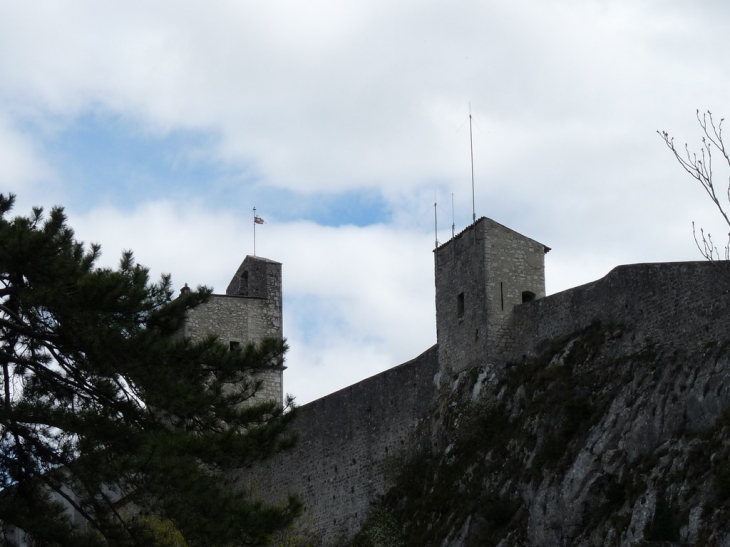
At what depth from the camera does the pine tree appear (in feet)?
62.4

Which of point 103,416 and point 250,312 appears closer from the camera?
point 103,416

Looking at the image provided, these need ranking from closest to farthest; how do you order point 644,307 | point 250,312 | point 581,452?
point 581,452
point 644,307
point 250,312

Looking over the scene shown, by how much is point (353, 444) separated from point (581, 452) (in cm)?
902

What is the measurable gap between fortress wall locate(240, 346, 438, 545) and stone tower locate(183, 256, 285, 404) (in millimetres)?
3931

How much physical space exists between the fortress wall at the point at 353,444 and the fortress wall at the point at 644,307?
132 inches

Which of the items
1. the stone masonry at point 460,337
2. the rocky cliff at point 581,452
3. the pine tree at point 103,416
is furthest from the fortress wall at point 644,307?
the pine tree at point 103,416

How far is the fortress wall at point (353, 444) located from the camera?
3109 cm

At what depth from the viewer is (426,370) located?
3084cm

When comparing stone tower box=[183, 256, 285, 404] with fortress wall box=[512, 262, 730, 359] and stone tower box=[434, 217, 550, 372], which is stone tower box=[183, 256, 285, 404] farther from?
fortress wall box=[512, 262, 730, 359]

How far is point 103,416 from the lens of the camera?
1977 centimetres

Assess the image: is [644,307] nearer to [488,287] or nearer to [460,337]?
[488,287]

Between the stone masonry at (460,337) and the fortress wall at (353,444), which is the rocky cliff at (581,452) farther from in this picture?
the fortress wall at (353,444)

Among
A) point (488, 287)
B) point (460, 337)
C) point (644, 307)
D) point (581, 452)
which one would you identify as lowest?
point (581, 452)

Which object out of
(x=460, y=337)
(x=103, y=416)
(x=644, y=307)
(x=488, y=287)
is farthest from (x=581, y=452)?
(x=103, y=416)
